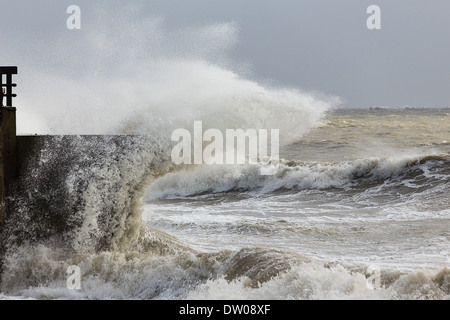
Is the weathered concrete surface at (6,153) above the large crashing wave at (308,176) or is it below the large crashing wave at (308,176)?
above

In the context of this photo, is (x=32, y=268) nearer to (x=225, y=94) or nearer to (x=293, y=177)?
(x=225, y=94)

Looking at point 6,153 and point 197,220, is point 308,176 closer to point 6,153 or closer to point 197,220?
point 197,220

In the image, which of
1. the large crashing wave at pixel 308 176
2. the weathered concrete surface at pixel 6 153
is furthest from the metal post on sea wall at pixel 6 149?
the large crashing wave at pixel 308 176

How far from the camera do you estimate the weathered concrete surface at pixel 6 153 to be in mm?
8844

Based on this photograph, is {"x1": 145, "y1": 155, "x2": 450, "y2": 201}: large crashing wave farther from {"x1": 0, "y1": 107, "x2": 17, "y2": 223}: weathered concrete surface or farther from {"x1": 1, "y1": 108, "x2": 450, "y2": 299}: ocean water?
{"x1": 0, "y1": 107, "x2": 17, "y2": 223}: weathered concrete surface

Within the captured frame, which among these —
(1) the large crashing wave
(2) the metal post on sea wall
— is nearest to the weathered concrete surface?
(2) the metal post on sea wall

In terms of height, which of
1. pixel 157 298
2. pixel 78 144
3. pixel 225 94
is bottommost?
pixel 157 298

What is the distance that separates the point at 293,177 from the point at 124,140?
11400mm

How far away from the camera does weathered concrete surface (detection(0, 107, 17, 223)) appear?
8.84 metres

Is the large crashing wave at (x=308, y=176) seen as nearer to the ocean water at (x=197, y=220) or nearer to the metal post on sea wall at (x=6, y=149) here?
the ocean water at (x=197, y=220)

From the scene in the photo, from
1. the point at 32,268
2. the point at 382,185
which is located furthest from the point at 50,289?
the point at 382,185

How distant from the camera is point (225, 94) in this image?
1518 cm

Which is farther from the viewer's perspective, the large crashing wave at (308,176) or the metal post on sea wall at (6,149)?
the large crashing wave at (308,176)

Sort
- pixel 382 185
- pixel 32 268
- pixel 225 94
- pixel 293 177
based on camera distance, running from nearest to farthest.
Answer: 1. pixel 32 268
2. pixel 225 94
3. pixel 382 185
4. pixel 293 177
